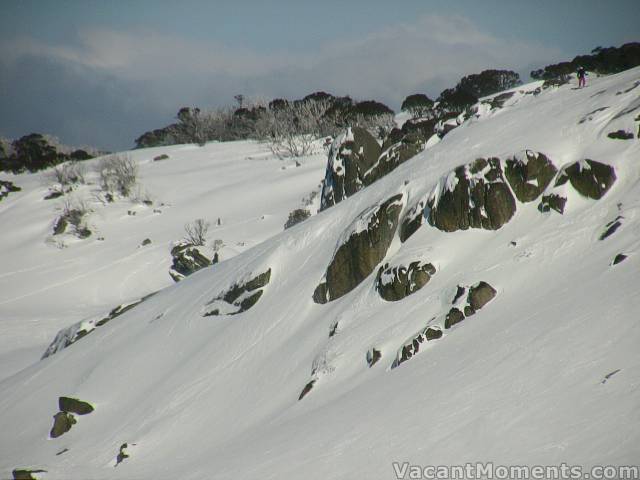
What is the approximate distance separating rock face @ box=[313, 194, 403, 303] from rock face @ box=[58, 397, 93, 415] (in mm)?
10110

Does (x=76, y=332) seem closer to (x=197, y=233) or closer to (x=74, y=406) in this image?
(x=74, y=406)

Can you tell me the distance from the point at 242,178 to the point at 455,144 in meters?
42.3

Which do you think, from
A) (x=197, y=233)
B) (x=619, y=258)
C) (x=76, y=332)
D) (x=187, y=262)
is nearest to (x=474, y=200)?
(x=619, y=258)

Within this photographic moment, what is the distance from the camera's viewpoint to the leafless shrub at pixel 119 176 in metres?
57.5

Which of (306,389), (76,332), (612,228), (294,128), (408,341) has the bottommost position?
(76,332)

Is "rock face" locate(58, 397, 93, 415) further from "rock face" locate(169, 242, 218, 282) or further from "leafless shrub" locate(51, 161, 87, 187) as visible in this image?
"leafless shrub" locate(51, 161, 87, 187)

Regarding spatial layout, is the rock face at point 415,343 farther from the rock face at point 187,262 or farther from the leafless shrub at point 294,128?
the leafless shrub at point 294,128

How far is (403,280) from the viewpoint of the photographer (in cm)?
1432

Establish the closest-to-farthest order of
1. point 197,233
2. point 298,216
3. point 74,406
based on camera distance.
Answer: point 74,406
point 298,216
point 197,233

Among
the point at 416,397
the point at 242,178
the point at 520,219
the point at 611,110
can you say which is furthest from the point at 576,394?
the point at 242,178

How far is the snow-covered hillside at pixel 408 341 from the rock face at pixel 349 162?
773 cm

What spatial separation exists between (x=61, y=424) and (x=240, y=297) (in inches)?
327

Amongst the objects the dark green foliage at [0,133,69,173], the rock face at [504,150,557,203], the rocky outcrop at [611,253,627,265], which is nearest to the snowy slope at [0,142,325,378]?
the dark green foliage at [0,133,69,173]

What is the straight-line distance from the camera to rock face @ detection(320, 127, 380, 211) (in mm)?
28594
